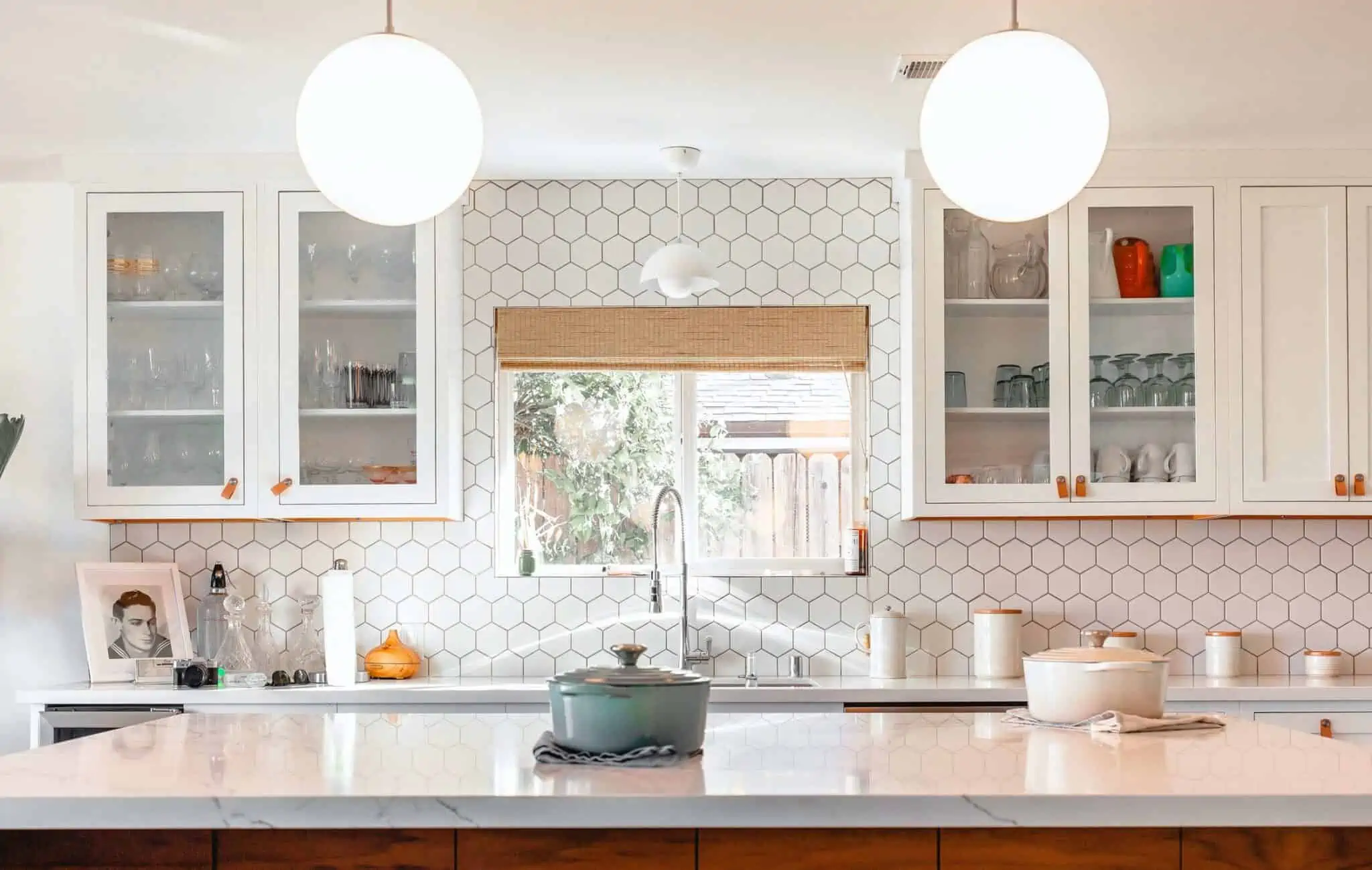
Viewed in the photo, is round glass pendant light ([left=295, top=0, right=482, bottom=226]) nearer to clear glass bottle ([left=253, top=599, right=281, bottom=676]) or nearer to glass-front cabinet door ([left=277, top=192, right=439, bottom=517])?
glass-front cabinet door ([left=277, top=192, right=439, bottom=517])

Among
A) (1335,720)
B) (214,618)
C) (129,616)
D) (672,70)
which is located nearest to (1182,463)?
(1335,720)

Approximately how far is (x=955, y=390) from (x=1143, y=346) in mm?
545

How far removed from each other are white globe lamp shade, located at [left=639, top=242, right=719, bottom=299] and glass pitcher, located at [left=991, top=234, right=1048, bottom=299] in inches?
33.1

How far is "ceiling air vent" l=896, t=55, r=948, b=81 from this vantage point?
10.2ft

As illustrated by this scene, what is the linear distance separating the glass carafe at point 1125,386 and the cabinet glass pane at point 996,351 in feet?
0.51

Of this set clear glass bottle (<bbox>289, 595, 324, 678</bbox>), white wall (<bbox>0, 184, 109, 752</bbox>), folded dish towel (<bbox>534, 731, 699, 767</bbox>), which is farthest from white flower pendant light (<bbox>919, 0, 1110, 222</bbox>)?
white wall (<bbox>0, 184, 109, 752</bbox>)

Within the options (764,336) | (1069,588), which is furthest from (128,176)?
(1069,588)

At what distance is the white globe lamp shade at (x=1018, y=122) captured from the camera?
1.85 metres

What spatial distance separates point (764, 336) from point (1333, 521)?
183cm

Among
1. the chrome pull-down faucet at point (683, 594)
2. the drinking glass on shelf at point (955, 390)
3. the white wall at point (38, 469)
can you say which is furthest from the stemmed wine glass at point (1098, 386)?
Answer: the white wall at point (38, 469)

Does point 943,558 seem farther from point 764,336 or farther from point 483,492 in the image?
point 483,492

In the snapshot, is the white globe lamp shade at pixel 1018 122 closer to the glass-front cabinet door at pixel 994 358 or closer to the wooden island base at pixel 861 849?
the wooden island base at pixel 861 849

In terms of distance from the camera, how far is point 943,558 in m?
4.12

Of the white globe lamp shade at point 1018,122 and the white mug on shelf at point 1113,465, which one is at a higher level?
the white globe lamp shade at point 1018,122
